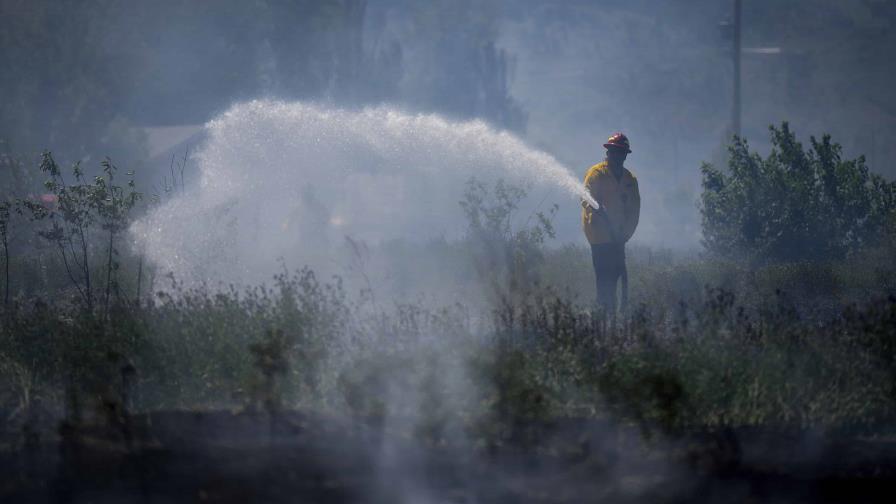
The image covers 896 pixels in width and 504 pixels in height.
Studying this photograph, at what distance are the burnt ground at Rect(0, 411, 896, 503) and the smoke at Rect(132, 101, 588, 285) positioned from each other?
4.67 metres

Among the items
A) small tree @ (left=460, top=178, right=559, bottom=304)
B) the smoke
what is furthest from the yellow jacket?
small tree @ (left=460, top=178, right=559, bottom=304)

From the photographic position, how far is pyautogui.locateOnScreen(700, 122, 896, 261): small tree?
13.2 meters

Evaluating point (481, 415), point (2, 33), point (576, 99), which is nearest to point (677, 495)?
point (481, 415)

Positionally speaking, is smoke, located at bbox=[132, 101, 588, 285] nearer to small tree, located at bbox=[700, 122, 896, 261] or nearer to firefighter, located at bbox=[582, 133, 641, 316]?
firefighter, located at bbox=[582, 133, 641, 316]

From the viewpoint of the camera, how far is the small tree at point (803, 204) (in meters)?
13.2

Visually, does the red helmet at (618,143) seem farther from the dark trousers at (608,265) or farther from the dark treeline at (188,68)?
the dark treeline at (188,68)

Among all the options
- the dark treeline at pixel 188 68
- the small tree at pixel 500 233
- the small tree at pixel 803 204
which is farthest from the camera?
the dark treeline at pixel 188 68

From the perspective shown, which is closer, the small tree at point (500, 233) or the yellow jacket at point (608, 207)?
the yellow jacket at point (608, 207)

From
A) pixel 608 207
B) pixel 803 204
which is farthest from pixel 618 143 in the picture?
pixel 803 204

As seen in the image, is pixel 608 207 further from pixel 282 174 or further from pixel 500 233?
pixel 282 174

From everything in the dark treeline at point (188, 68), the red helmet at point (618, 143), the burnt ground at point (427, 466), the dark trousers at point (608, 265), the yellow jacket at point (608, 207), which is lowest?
the burnt ground at point (427, 466)

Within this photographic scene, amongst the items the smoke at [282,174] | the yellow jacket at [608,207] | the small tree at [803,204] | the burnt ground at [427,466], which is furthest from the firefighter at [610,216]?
the burnt ground at [427,466]

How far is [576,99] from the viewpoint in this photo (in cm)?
8494

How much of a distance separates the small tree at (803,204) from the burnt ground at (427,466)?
25.7ft
